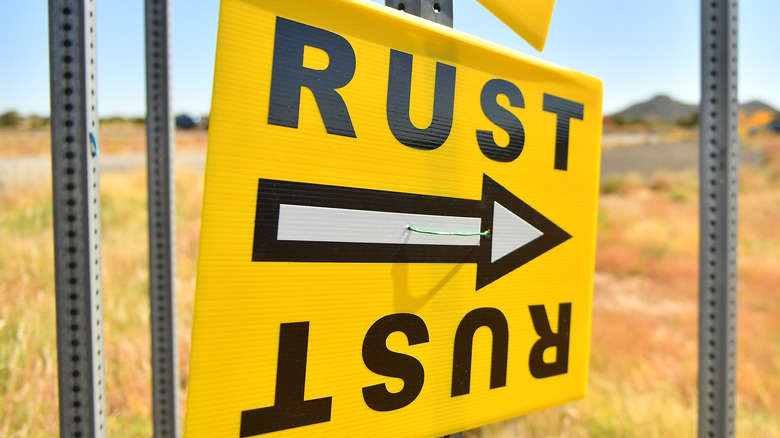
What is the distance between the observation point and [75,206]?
735 millimetres

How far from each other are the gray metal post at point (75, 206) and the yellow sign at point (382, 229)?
184mm

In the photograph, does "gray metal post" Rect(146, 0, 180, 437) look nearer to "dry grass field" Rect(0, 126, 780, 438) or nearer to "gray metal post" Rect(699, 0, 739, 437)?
"dry grass field" Rect(0, 126, 780, 438)

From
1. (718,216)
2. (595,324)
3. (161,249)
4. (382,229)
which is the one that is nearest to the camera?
(382,229)

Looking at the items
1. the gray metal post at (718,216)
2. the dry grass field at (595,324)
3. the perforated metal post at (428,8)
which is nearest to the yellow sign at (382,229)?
the perforated metal post at (428,8)

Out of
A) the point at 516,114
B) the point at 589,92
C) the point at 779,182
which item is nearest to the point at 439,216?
the point at 516,114

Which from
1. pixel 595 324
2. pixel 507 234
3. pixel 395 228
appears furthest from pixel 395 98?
pixel 595 324

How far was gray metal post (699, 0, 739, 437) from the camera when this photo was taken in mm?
948

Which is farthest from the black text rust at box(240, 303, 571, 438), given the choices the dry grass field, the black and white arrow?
the dry grass field

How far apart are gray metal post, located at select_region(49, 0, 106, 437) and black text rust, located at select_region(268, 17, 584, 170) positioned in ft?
0.94

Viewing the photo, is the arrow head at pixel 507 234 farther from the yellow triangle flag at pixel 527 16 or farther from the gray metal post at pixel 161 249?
the gray metal post at pixel 161 249

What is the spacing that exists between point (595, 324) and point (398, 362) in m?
4.18

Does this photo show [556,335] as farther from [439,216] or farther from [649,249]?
[649,249]

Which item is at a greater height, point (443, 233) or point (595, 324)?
point (443, 233)

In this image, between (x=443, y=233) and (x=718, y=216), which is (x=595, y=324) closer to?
(x=718, y=216)
